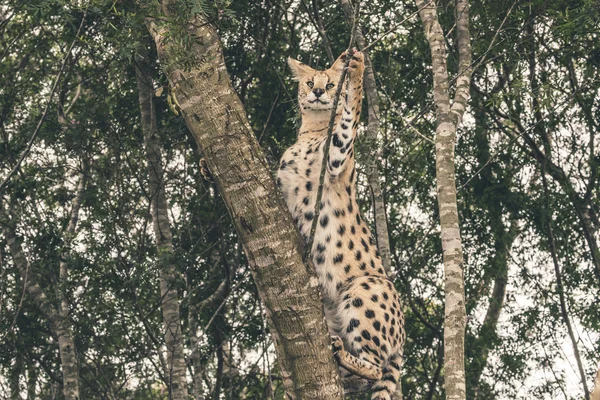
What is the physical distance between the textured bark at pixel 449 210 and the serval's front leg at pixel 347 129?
2.10 ft

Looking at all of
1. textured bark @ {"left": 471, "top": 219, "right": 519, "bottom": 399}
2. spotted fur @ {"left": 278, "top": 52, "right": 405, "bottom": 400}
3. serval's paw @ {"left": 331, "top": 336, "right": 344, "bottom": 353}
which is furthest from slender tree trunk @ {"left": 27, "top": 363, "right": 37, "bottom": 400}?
serval's paw @ {"left": 331, "top": 336, "right": 344, "bottom": 353}

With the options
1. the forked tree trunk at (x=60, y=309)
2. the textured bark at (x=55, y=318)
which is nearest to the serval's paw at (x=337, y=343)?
the forked tree trunk at (x=60, y=309)

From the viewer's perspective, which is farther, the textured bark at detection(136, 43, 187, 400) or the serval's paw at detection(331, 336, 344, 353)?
the textured bark at detection(136, 43, 187, 400)

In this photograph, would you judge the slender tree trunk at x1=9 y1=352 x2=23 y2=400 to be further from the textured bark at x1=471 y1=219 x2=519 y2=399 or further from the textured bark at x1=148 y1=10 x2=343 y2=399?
the textured bark at x1=148 y1=10 x2=343 y2=399

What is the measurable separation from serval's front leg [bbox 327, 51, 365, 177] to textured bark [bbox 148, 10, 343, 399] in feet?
8.21

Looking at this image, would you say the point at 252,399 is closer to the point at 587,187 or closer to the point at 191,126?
the point at 587,187

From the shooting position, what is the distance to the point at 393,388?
666cm

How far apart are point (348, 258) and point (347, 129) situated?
0.99 m

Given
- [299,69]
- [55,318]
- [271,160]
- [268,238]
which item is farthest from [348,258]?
[55,318]

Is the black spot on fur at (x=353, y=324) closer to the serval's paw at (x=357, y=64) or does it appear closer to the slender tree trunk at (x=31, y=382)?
the serval's paw at (x=357, y=64)

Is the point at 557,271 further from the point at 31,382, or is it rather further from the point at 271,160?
the point at 31,382

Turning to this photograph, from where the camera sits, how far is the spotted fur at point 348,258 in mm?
6566

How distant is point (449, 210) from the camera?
6.73 m

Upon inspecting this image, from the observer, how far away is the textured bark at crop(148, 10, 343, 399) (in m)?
4.42
